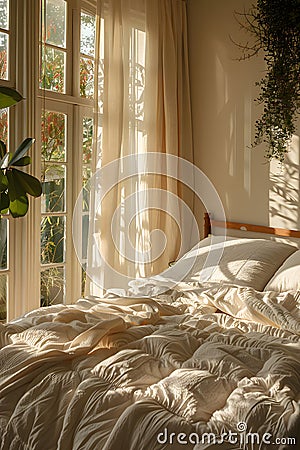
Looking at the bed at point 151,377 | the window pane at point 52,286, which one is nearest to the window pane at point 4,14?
the window pane at point 52,286

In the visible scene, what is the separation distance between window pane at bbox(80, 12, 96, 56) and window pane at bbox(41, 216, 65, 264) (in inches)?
46.5

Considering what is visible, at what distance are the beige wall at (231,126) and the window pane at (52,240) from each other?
1208mm

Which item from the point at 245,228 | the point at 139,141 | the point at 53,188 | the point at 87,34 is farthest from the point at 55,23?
the point at 245,228

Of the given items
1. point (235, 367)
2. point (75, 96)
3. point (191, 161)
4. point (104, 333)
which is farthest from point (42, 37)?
point (235, 367)

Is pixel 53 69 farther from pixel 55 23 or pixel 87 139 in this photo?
pixel 87 139

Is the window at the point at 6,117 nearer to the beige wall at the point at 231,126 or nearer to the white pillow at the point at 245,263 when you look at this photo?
the white pillow at the point at 245,263

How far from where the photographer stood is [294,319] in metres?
2.46

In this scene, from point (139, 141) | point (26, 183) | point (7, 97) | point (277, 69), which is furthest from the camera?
point (139, 141)

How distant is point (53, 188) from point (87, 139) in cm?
47

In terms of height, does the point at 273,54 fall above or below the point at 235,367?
above

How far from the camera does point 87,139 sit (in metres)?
3.97

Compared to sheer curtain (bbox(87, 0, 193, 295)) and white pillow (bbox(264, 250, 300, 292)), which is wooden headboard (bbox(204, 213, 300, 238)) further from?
white pillow (bbox(264, 250, 300, 292))

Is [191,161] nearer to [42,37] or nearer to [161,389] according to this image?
[42,37]

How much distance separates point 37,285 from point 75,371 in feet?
5.51
